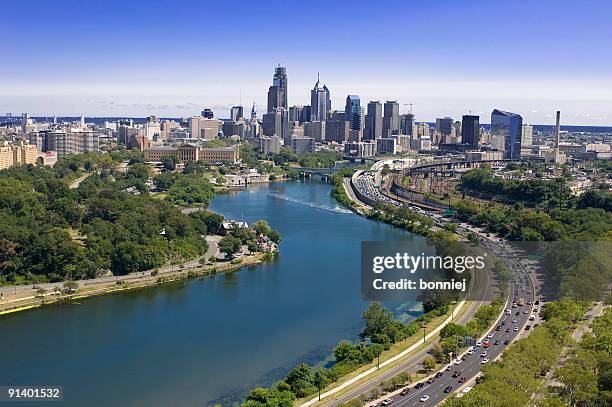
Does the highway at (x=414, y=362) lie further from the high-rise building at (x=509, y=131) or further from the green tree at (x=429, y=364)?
the high-rise building at (x=509, y=131)

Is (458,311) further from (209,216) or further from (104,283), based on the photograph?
(209,216)

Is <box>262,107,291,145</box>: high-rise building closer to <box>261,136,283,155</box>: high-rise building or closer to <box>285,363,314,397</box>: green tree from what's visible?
<box>261,136,283,155</box>: high-rise building

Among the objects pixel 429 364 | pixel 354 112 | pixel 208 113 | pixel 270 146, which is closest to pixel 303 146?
pixel 270 146

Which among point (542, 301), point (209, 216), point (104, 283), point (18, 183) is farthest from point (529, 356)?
point (18, 183)

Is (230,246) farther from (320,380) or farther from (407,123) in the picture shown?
(407,123)

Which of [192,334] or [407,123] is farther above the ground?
[407,123]

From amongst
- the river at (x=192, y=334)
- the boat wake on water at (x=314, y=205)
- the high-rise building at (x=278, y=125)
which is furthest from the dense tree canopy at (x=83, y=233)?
the high-rise building at (x=278, y=125)
